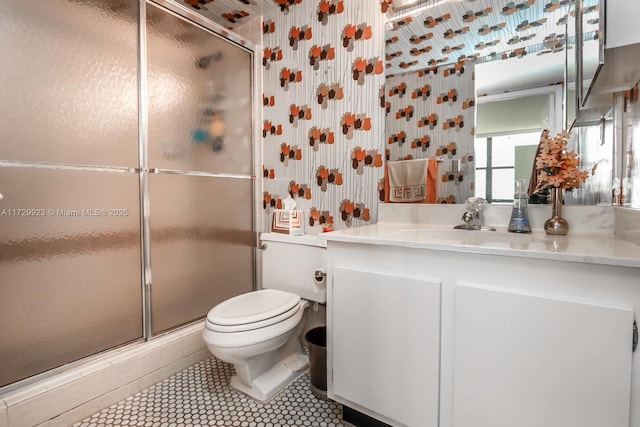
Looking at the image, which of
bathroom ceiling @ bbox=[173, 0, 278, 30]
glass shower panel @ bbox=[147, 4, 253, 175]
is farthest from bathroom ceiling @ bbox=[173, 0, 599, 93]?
glass shower panel @ bbox=[147, 4, 253, 175]

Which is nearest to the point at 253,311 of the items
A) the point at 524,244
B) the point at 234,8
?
the point at 524,244

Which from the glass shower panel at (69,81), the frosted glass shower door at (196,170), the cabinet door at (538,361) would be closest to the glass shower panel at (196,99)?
the frosted glass shower door at (196,170)

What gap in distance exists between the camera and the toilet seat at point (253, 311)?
145 cm

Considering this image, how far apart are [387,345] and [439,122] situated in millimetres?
1099

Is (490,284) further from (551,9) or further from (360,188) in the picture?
(551,9)

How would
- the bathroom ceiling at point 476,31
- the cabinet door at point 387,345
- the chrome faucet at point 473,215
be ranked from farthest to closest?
the chrome faucet at point 473,215
the bathroom ceiling at point 476,31
the cabinet door at point 387,345

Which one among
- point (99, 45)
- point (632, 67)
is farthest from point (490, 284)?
point (99, 45)

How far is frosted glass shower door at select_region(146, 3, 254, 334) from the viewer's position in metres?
1.78

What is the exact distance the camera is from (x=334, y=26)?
6.51ft

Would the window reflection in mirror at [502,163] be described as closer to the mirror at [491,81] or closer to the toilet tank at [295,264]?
the mirror at [491,81]

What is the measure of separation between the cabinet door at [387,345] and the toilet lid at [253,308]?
33cm

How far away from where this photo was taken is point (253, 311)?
1.56 meters

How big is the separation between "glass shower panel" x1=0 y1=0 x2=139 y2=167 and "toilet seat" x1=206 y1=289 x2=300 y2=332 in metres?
0.86

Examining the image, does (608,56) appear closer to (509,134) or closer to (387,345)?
(509,134)
